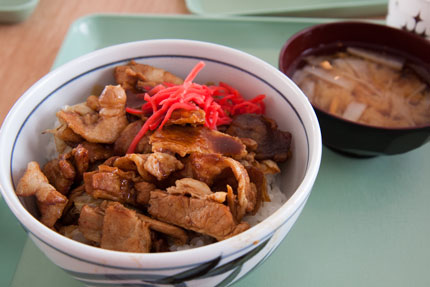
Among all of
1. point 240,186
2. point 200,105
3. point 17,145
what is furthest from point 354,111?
point 17,145

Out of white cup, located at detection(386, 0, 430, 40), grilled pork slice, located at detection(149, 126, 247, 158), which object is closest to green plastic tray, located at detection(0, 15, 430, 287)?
grilled pork slice, located at detection(149, 126, 247, 158)

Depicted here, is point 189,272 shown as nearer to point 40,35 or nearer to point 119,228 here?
point 119,228

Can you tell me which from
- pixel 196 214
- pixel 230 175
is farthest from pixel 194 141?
pixel 196 214

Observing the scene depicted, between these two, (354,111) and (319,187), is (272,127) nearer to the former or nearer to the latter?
(319,187)

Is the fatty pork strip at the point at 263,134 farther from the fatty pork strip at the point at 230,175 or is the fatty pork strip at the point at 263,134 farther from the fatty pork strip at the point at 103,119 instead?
the fatty pork strip at the point at 103,119

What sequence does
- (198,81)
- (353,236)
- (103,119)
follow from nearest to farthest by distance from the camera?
1. (103,119)
2. (353,236)
3. (198,81)

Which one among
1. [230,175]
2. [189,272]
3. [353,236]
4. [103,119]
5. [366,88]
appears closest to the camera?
[189,272]

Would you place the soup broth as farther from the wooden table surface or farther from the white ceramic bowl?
the wooden table surface
